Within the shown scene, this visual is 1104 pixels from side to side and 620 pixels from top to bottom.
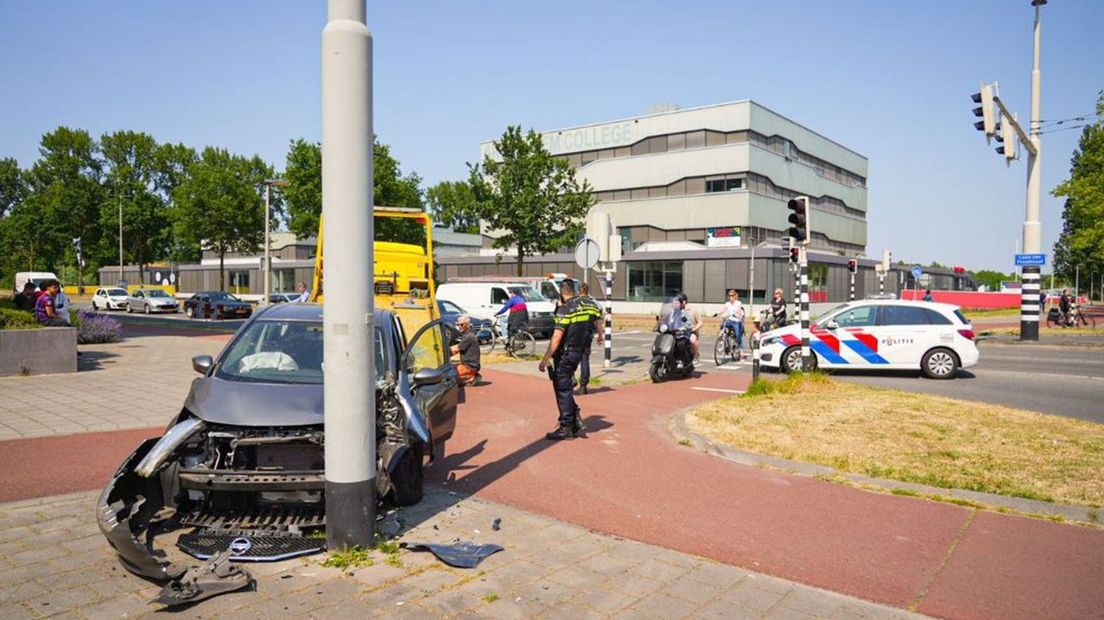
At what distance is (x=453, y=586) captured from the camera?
13.2 feet

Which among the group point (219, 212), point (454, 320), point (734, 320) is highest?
point (219, 212)

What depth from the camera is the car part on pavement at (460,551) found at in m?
4.32

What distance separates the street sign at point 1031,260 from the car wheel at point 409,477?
23.8 metres

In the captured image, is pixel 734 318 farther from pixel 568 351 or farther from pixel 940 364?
pixel 568 351

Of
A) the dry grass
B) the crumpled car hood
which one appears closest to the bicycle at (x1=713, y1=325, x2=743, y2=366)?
the dry grass

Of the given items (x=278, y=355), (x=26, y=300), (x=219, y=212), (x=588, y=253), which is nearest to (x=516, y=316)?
(x=588, y=253)

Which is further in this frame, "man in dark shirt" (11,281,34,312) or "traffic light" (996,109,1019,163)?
"traffic light" (996,109,1019,163)

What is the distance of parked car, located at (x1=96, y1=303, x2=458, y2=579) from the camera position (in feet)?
14.4

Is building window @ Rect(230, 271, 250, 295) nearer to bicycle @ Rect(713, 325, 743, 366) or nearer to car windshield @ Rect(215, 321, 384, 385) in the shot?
bicycle @ Rect(713, 325, 743, 366)

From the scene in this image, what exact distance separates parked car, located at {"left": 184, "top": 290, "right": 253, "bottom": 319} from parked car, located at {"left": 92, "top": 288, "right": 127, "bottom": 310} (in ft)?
25.3

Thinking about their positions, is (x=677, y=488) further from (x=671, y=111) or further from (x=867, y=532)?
(x=671, y=111)

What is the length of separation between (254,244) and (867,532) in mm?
55773

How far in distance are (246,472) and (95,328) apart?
58.7ft

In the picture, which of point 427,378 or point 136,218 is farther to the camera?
point 136,218
